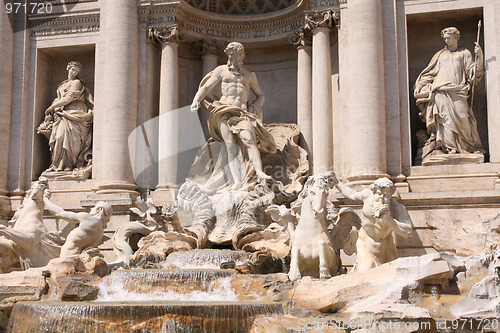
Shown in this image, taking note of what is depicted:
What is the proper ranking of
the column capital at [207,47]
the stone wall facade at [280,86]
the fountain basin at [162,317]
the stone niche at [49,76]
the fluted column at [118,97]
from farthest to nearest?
the column capital at [207,47] < the stone niche at [49,76] < the fluted column at [118,97] < the stone wall facade at [280,86] < the fountain basin at [162,317]

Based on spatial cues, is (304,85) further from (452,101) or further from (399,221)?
(399,221)

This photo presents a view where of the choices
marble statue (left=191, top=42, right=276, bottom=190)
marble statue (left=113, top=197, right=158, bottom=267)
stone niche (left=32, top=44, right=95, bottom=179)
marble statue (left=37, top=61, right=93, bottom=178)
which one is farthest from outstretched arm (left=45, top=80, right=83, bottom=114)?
marble statue (left=113, top=197, right=158, bottom=267)

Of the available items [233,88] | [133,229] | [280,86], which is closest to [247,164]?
[233,88]

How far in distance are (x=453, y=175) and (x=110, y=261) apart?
309 inches

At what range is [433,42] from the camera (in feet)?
54.1

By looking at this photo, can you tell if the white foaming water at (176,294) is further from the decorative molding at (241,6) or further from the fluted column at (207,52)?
the decorative molding at (241,6)

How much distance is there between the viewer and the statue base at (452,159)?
1506 centimetres

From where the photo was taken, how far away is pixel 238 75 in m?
16.8

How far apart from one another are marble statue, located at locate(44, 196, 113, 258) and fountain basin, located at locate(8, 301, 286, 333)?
156 inches

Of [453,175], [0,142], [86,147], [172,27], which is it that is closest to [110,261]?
[86,147]

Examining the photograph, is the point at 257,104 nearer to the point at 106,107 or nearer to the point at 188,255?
the point at 106,107

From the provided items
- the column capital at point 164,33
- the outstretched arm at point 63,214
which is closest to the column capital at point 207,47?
the column capital at point 164,33

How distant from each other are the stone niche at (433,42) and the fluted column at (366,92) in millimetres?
1157

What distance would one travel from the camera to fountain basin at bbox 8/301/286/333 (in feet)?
32.2
